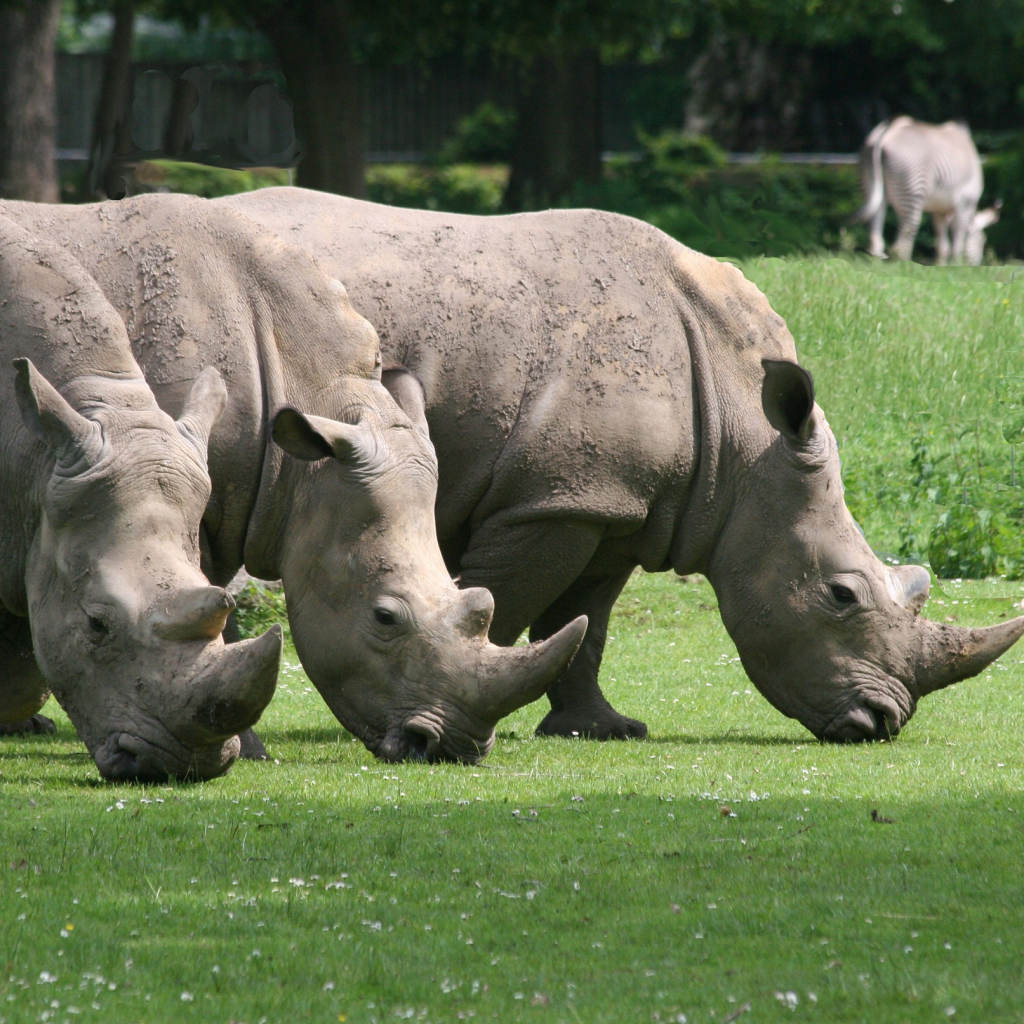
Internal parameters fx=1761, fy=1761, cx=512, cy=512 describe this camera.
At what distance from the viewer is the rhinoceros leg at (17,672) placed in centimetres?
809

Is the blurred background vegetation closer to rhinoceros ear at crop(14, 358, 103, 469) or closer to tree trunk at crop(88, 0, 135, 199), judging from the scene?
tree trunk at crop(88, 0, 135, 199)

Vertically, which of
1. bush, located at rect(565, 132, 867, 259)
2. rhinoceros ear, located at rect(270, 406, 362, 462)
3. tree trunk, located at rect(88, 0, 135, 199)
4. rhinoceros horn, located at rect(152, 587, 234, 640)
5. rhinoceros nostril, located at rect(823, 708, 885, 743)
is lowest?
bush, located at rect(565, 132, 867, 259)

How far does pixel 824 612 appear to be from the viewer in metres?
8.89

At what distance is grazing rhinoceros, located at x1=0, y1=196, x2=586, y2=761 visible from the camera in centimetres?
751

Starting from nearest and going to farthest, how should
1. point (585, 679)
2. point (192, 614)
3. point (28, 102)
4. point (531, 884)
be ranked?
point (531, 884), point (192, 614), point (585, 679), point (28, 102)

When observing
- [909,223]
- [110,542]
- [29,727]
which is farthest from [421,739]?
[909,223]

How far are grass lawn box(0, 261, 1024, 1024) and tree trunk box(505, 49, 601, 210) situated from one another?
21.1 m

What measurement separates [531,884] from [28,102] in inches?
650

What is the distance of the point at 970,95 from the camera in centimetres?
3634

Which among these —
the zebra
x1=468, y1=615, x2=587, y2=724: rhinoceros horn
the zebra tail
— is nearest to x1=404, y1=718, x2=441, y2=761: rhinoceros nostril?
x1=468, y1=615, x2=587, y2=724: rhinoceros horn

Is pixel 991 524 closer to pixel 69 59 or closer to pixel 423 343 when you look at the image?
pixel 423 343

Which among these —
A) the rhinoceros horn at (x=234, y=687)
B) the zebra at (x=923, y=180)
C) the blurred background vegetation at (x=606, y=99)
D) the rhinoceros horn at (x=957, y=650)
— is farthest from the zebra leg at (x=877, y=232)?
the rhinoceros horn at (x=234, y=687)

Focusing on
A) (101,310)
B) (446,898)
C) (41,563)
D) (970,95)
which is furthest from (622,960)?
(970,95)

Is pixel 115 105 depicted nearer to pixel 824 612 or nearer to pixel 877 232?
pixel 877 232
